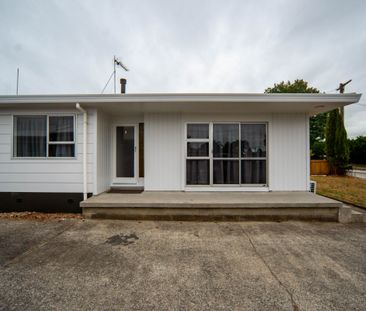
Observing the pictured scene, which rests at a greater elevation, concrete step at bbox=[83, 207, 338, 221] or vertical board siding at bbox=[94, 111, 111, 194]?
vertical board siding at bbox=[94, 111, 111, 194]

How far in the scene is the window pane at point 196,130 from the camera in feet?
16.8

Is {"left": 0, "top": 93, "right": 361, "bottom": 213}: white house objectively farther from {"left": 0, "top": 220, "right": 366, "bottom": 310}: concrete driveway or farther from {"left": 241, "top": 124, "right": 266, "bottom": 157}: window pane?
{"left": 0, "top": 220, "right": 366, "bottom": 310}: concrete driveway

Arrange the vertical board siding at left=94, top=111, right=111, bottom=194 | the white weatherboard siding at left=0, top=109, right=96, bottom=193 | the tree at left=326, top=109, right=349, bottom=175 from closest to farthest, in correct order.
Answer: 1. the white weatherboard siding at left=0, top=109, right=96, bottom=193
2. the vertical board siding at left=94, top=111, right=111, bottom=194
3. the tree at left=326, top=109, right=349, bottom=175

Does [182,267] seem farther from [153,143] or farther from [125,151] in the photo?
[125,151]

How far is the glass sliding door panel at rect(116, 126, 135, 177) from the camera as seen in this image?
5539mm

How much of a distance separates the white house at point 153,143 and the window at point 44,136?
2 cm

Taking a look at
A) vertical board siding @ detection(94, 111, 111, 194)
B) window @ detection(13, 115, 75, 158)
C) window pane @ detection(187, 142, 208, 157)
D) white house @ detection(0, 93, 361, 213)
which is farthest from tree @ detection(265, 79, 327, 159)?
window @ detection(13, 115, 75, 158)

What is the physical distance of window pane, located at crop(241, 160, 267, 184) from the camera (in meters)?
5.09

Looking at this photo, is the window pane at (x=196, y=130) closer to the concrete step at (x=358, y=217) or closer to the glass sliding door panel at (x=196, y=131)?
the glass sliding door panel at (x=196, y=131)

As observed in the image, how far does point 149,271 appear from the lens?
226cm

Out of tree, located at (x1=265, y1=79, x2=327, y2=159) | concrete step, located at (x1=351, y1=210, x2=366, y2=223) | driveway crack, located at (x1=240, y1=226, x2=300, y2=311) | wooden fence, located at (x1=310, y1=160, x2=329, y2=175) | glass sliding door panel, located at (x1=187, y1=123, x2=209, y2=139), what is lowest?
driveway crack, located at (x1=240, y1=226, x2=300, y2=311)

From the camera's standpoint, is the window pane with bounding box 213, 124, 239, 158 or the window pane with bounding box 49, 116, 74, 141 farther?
the window pane with bounding box 213, 124, 239, 158

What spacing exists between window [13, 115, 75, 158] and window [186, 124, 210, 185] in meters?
3.02

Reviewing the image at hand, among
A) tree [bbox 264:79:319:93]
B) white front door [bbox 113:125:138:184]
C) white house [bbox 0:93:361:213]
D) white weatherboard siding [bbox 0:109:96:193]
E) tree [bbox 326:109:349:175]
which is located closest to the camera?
white house [bbox 0:93:361:213]
